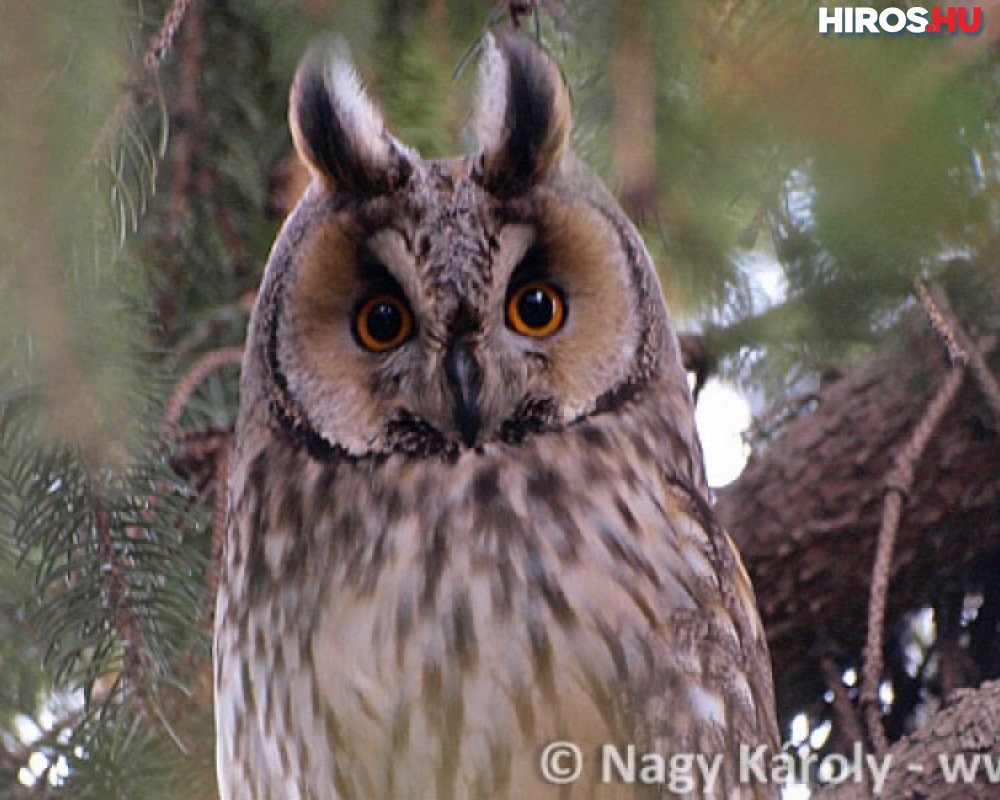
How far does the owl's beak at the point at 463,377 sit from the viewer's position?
1.60 meters

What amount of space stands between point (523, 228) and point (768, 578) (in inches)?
33.8

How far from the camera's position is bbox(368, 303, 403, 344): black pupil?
5.46 ft

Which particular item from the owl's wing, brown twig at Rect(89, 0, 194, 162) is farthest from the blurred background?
the owl's wing

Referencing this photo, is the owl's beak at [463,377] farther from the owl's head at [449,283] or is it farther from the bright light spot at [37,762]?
the bright light spot at [37,762]

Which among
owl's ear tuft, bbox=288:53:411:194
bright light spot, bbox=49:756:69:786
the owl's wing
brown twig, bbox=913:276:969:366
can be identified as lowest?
bright light spot, bbox=49:756:69:786

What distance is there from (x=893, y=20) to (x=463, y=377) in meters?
0.53

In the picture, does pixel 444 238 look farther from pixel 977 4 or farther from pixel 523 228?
pixel 977 4

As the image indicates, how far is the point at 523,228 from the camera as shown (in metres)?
1.66

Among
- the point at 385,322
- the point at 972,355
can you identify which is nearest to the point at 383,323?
the point at 385,322

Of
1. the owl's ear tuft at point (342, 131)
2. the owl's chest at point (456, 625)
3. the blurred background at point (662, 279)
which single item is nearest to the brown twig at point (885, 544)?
the blurred background at point (662, 279)

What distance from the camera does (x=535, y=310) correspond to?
168cm

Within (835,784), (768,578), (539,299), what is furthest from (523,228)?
(768,578)

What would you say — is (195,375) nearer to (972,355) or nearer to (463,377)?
(463,377)

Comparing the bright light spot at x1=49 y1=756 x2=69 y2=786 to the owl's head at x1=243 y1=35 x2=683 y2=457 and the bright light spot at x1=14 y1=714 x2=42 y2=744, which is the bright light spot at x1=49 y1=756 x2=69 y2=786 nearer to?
the bright light spot at x1=14 y1=714 x2=42 y2=744
